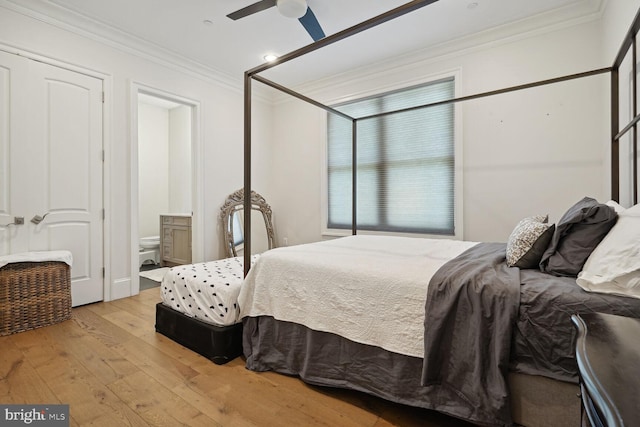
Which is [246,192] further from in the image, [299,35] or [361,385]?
[299,35]

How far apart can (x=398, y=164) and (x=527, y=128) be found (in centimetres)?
134

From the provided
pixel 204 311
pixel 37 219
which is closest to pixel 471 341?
pixel 204 311

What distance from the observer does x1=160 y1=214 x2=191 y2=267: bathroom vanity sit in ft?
15.0

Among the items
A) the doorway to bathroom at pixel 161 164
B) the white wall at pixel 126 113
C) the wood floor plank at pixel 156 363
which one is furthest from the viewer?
the doorway to bathroom at pixel 161 164

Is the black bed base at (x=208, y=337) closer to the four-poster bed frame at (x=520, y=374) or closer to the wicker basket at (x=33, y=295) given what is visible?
the four-poster bed frame at (x=520, y=374)

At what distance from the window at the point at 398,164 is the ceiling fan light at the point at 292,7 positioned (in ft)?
5.28

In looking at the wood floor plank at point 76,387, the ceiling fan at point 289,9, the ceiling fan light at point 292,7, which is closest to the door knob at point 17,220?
the wood floor plank at point 76,387

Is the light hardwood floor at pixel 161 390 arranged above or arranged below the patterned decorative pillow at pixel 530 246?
below

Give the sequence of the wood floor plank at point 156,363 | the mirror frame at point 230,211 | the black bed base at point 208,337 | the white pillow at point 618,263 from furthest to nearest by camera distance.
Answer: the mirror frame at point 230,211
the black bed base at point 208,337
the wood floor plank at point 156,363
the white pillow at point 618,263

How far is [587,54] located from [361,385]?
133 inches

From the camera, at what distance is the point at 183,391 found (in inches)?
66.4

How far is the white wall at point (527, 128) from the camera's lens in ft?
8.95

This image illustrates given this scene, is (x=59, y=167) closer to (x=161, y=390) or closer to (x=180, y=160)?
(x=161, y=390)

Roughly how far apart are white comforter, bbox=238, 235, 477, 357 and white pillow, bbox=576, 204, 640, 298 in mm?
599
